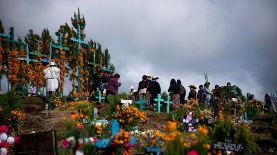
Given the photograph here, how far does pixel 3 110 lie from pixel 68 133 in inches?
259

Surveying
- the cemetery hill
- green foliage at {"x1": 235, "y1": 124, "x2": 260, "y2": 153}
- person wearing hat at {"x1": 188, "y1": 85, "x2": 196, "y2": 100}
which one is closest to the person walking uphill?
the cemetery hill

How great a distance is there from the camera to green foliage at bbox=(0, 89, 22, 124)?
1287 cm

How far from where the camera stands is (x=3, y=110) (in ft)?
42.2

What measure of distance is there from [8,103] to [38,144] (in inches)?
242

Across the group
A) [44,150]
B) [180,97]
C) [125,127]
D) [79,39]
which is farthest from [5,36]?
[44,150]

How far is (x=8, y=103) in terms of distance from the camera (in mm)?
13414

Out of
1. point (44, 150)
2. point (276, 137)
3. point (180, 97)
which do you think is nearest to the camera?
point (44, 150)

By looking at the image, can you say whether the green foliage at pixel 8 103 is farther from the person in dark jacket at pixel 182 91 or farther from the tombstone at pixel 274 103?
the person in dark jacket at pixel 182 91

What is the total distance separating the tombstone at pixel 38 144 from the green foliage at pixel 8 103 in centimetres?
491

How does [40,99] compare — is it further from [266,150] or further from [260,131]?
[266,150]

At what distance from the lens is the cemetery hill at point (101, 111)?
7172mm

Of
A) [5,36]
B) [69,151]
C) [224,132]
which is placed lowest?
[69,151]

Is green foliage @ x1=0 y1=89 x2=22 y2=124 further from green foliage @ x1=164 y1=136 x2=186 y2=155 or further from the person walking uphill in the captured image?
green foliage @ x1=164 y1=136 x2=186 y2=155

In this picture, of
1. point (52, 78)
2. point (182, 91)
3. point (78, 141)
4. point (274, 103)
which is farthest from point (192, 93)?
point (78, 141)
